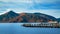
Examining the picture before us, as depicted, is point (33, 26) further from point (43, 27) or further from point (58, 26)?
point (58, 26)

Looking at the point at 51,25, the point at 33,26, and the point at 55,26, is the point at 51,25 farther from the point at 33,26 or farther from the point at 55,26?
the point at 33,26

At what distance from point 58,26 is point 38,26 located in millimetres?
4941

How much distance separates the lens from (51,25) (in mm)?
51375

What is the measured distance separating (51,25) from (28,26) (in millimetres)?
6336

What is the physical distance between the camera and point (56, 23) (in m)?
52.4

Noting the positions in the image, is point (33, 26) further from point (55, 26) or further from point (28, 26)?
point (55, 26)

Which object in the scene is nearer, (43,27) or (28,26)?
(43,27)

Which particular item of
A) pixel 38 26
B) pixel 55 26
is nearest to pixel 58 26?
pixel 55 26

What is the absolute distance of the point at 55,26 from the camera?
169 ft

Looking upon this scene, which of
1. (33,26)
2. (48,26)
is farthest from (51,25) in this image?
(33,26)

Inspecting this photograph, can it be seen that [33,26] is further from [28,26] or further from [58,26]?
[58,26]

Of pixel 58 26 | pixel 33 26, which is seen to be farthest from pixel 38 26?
pixel 58 26

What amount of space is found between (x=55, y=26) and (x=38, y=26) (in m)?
4.18

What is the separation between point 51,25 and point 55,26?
1.03 m
